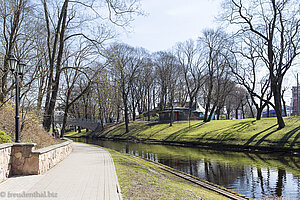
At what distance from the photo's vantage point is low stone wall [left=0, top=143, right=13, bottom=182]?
7.72 metres

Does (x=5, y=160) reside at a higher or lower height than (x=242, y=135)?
higher

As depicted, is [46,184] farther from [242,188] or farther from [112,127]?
[112,127]

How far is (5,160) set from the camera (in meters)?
8.05

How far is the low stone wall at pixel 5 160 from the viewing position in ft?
25.3

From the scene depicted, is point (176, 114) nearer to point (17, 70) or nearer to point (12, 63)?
point (17, 70)

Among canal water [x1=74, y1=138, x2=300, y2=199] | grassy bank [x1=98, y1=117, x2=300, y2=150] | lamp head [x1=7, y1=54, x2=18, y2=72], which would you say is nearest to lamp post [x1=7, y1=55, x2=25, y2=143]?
lamp head [x1=7, y1=54, x2=18, y2=72]

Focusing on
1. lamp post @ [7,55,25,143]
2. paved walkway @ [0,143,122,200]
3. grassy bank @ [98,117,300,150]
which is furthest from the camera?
grassy bank @ [98,117,300,150]

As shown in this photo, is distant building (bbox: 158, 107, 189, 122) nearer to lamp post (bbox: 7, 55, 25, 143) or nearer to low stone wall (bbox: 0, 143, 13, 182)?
lamp post (bbox: 7, 55, 25, 143)

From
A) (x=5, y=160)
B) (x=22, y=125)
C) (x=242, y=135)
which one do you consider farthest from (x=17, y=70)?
(x=242, y=135)

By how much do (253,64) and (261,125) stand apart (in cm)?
953

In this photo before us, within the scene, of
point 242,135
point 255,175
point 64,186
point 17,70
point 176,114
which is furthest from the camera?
point 176,114

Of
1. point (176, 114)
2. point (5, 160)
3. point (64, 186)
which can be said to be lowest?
point (64, 186)

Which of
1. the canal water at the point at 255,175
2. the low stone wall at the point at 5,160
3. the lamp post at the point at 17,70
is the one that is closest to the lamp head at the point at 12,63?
the lamp post at the point at 17,70

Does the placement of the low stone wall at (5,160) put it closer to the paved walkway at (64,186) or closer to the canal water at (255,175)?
the paved walkway at (64,186)
